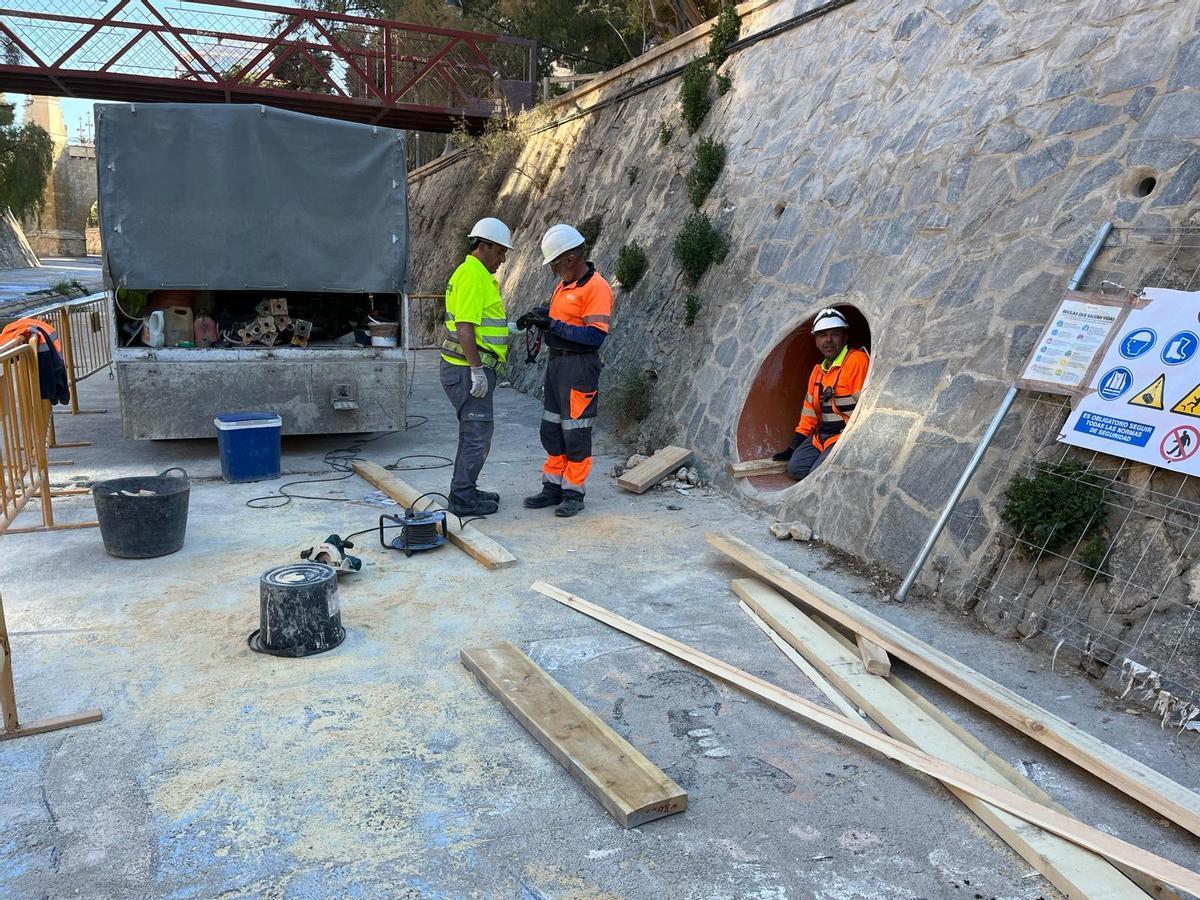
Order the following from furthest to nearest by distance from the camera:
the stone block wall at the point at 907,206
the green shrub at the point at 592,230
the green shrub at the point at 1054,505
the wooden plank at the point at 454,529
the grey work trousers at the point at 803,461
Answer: the green shrub at the point at 592,230
the grey work trousers at the point at 803,461
the wooden plank at the point at 454,529
the stone block wall at the point at 907,206
the green shrub at the point at 1054,505

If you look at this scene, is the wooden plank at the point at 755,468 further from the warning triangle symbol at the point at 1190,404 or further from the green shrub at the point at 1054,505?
the warning triangle symbol at the point at 1190,404

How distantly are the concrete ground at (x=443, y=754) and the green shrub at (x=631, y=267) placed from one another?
17.3 feet

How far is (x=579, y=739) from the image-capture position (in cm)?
349

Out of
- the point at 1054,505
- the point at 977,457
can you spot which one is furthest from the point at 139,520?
the point at 1054,505

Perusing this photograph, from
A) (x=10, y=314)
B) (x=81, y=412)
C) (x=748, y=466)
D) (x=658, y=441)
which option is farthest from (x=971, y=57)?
(x=10, y=314)

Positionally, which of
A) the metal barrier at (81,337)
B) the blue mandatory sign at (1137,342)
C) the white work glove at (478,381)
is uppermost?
the blue mandatory sign at (1137,342)

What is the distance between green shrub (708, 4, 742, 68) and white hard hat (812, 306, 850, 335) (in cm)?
488

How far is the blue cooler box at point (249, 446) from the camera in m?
7.62

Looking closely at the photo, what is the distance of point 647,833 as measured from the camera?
3061 mm

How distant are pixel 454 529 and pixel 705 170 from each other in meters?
5.49

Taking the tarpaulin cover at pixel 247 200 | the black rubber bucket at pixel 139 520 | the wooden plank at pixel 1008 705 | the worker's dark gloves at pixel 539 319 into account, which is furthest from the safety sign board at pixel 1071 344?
the tarpaulin cover at pixel 247 200

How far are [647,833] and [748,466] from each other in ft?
15.5

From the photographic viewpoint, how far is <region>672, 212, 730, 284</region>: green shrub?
902 centimetres

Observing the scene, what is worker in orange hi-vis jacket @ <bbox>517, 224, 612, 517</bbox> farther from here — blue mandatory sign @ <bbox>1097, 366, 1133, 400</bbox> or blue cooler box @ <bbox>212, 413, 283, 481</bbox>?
blue mandatory sign @ <bbox>1097, 366, 1133, 400</bbox>
